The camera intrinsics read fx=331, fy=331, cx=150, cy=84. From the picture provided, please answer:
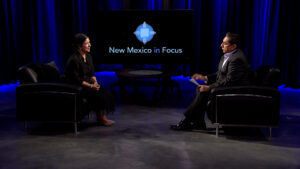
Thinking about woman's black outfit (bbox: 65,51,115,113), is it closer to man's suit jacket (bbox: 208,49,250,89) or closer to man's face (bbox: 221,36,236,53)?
man's suit jacket (bbox: 208,49,250,89)

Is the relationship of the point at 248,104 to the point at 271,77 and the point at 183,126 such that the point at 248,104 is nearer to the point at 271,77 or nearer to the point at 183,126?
the point at 271,77

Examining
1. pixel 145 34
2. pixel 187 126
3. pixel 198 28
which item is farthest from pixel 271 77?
pixel 198 28

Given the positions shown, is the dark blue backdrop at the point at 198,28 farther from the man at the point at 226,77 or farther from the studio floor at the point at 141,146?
the man at the point at 226,77

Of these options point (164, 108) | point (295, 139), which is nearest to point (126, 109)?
point (164, 108)

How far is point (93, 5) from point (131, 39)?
6.22ft

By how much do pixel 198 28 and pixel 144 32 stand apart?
166 cm

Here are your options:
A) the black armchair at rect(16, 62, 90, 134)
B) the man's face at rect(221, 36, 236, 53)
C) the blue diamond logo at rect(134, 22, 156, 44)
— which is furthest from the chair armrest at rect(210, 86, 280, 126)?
the blue diamond logo at rect(134, 22, 156, 44)

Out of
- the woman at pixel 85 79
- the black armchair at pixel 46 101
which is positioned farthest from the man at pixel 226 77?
the black armchair at pixel 46 101

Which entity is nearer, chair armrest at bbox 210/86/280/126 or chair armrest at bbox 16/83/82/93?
chair armrest at bbox 210/86/280/126

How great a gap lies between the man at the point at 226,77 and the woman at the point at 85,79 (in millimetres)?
879

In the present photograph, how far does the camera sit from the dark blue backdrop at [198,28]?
6488mm

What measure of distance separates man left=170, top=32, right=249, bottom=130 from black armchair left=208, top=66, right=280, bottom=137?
0.18 meters

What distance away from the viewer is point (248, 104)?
3.65 metres

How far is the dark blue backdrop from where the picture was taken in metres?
6.49
